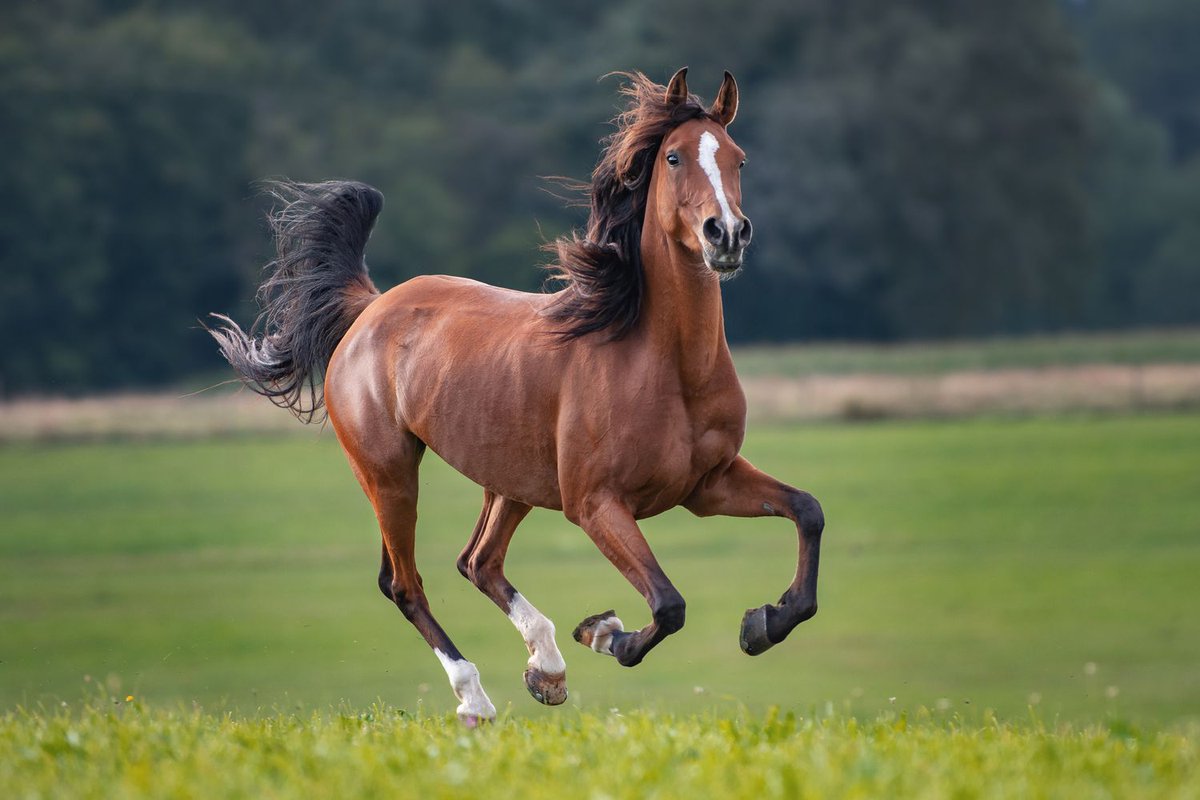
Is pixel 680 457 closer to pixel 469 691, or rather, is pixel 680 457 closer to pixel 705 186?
pixel 705 186

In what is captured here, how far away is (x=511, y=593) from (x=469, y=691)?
1.53ft

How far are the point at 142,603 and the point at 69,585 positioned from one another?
2.21m

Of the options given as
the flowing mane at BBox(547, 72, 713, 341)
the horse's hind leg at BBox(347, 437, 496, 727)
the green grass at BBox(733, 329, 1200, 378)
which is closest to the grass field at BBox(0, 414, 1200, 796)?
the horse's hind leg at BBox(347, 437, 496, 727)

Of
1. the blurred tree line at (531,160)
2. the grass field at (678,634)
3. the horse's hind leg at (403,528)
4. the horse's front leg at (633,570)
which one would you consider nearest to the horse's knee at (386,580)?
the horse's hind leg at (403,528)

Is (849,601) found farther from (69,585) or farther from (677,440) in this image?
(677,440)

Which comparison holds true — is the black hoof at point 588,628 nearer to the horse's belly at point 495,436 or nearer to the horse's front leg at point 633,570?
the horse's front leg at point 633,570

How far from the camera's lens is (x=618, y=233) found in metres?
6.89

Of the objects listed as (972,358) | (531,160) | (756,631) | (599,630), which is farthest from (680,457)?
(531,160)

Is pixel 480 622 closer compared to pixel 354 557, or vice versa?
pixel 480 622

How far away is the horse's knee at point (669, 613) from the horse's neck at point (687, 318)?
32.6 inches

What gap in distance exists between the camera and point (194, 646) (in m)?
19.3

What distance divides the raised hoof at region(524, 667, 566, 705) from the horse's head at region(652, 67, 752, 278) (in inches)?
71.4

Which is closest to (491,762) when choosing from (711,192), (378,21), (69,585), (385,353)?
(711,192)

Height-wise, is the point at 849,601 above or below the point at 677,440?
below
